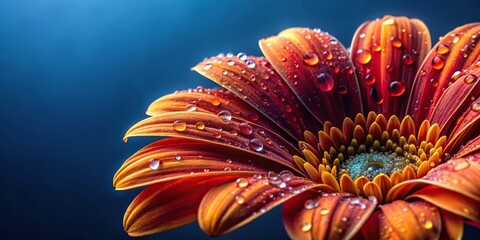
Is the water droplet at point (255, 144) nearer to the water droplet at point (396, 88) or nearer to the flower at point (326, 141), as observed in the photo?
the flower at point (326, 141)

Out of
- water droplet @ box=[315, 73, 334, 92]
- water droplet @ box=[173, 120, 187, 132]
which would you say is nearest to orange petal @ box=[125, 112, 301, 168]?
water droplet @ box=[173, 120, 187, 132]

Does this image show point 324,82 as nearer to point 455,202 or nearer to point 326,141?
point 326,141

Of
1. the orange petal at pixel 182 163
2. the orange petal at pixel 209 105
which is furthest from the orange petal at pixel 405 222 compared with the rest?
the orange petal at pixel 209 105

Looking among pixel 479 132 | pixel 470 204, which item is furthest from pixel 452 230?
pixel 479 132

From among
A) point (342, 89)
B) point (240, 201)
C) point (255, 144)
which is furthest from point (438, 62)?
point (240, 201)

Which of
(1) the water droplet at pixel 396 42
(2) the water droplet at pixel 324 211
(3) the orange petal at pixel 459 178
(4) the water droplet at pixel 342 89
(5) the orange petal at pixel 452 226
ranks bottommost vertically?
(5) the orange petal at pixel 452 226

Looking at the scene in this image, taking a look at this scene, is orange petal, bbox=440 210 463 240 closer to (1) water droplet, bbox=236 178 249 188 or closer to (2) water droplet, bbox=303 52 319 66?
(1) water droplet, bbox=236 178 249 188

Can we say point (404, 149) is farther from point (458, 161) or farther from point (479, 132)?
point (458, 161)
